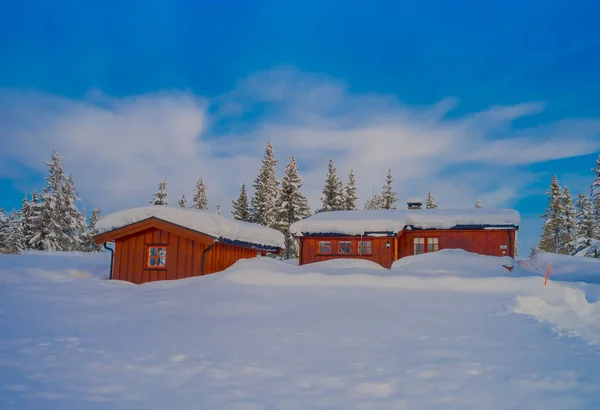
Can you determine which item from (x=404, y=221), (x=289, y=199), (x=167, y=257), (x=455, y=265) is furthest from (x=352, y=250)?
(x=289, y=199)

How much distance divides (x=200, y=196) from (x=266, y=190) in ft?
40.7

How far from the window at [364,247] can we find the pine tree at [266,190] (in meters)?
17.1

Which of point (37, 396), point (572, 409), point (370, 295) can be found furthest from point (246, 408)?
point (370, 295)

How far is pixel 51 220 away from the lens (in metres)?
36.6

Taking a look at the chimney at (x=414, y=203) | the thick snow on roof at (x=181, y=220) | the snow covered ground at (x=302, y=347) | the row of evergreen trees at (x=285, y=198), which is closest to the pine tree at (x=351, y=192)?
the row of evergreen trees at (x=285, y=198)

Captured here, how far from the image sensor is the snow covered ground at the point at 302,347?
488 centimetres

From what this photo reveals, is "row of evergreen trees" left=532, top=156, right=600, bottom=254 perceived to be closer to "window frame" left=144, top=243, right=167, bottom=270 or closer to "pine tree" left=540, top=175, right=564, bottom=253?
"pine tree" left=540, top=175, right=564, bottom=253

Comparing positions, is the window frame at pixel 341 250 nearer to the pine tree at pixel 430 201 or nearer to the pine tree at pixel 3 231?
the pine tree at pixel 3 231

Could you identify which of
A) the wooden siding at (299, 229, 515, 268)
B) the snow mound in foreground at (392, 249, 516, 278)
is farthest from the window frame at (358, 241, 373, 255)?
the snow mound in foreground at (392, 249, 516, 278)

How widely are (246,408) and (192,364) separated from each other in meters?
1.58

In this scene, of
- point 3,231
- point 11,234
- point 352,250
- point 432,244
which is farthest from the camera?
point 11,234

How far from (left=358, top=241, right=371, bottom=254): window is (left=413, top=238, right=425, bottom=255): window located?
2653mm

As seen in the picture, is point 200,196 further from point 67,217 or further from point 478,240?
point 478,240

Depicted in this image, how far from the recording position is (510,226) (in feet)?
71.6
